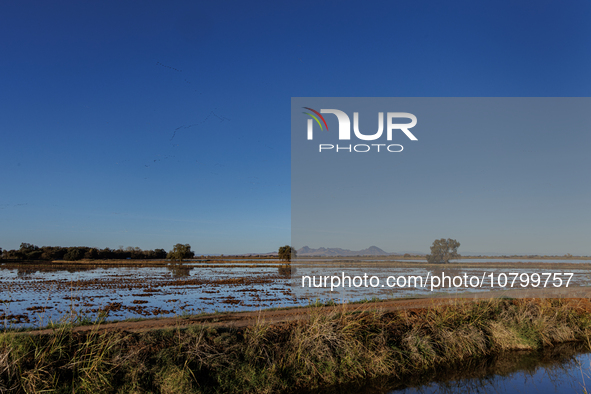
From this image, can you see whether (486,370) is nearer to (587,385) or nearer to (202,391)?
(587,385)

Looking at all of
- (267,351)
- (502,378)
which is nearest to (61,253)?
(267,351)

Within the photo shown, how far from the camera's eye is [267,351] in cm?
1074

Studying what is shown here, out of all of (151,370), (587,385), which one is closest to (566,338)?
(587,385)

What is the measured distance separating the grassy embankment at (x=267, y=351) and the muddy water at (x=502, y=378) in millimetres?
374

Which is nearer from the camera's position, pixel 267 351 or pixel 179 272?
pixel 267 351

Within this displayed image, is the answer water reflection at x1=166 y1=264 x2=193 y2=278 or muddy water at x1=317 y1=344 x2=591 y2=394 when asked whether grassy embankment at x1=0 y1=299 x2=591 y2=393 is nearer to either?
muddy water at x1=317 y1=344 x2=591 y2=394

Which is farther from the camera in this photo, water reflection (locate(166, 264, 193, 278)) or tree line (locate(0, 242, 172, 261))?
tree line (locate(0, 242, 172, 261))

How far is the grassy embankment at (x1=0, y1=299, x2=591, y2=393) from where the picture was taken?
8.52 metres

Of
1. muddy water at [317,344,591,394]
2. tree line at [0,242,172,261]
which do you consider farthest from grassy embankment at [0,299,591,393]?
tree line at [0,242,172,261]

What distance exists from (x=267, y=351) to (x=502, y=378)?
8.16 meters

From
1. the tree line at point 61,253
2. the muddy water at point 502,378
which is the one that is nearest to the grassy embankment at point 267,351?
the muddy water at point 502,378

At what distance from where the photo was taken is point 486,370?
12.8 m

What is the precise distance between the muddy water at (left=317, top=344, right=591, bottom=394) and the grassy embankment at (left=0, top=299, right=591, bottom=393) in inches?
14.7

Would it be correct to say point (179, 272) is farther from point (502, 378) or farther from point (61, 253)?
point (61, 253)
